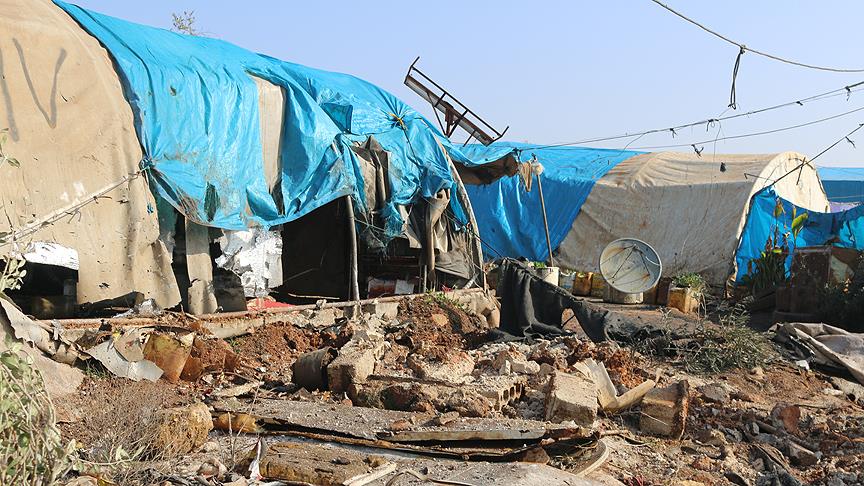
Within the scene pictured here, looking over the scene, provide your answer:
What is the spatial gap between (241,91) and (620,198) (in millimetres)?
12697

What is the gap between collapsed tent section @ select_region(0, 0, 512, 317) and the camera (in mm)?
7480

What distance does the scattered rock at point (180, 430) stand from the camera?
15.6 feet

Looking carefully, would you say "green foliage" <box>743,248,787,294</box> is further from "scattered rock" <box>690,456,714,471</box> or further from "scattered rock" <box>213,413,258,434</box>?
"scattered rock" <box>213,413,258,434</box>

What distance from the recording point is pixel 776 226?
17672 mm

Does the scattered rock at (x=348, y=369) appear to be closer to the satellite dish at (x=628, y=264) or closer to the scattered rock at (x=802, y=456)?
the scattered rock at (x=802, y=456)

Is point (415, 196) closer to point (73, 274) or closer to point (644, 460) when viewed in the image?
point (73, 274)

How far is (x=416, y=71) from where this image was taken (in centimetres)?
1941

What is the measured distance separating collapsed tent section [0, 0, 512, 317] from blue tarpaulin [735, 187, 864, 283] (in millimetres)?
8292

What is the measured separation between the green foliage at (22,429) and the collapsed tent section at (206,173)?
299 centimetres

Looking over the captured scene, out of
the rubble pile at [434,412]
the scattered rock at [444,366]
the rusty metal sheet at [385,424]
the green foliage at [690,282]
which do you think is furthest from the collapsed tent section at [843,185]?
the rusty metal sheet at [385,424]

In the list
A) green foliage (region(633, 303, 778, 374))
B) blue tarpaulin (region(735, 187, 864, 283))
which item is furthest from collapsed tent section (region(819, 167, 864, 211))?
green foliage (region(633, 303, 778, 374))

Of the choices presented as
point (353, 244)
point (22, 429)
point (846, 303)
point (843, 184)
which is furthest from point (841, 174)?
point (22, 429)

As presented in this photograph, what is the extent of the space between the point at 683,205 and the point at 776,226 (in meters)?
2.40

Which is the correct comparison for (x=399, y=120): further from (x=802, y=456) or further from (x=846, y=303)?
(x=802, y=456)
